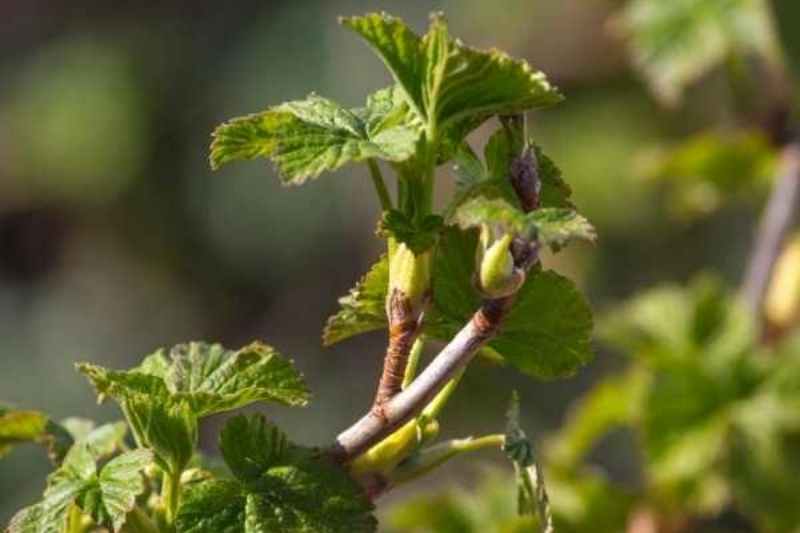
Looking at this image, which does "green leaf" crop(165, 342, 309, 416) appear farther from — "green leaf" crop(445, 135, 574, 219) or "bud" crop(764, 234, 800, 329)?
"bud" crop(764, 234, 800, 329)

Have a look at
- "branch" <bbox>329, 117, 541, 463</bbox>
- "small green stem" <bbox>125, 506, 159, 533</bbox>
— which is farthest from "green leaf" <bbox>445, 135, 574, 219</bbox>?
"small green stem" <bbox>125, 506, 159, 533</bbox>

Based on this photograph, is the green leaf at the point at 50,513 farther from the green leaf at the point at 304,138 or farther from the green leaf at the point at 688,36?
the green leaf at the point at 688,36

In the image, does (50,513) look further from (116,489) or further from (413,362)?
(413,362)

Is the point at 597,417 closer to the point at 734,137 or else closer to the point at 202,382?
the point at 734,137

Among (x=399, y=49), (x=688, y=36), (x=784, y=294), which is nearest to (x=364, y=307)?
(x=399, y=49)

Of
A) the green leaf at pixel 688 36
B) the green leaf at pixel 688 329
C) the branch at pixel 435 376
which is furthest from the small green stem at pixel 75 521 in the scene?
the green leaf at pixel 688 36
